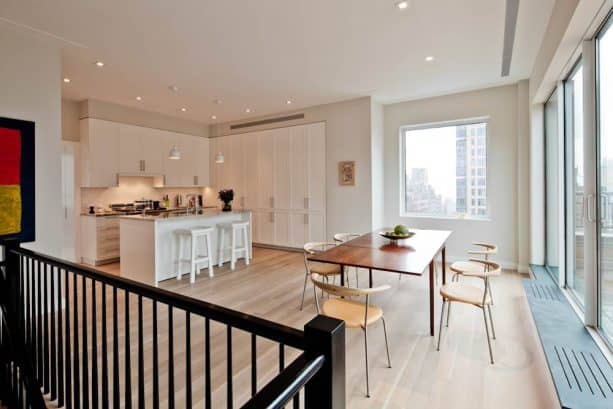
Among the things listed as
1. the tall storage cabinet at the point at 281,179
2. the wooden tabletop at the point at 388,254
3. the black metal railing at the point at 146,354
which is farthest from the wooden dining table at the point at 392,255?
the tall storage cabinet at the point at 281,179

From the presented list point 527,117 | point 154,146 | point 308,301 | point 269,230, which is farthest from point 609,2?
point 154,146

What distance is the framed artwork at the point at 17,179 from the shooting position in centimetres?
299

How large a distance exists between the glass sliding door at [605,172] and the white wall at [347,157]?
3310mm

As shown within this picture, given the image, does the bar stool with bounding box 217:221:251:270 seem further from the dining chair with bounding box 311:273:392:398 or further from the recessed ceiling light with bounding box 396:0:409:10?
the recessed ceiling light with bounding box 396:0:409:10

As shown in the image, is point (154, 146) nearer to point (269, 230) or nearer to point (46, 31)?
point (269, 230)

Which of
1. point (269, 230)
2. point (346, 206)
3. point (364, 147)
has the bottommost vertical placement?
point (269, 230)

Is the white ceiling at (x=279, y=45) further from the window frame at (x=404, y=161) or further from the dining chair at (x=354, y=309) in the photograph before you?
the dining chair at (x=354, y=309)

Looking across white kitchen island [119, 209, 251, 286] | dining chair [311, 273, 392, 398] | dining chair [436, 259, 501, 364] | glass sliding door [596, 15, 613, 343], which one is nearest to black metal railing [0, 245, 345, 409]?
dining chair [311, 273, 392, 398]

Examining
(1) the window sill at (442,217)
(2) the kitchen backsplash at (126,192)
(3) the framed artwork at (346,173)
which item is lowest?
(1) the window sill at (442,217)

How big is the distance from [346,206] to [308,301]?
2513 millimetres

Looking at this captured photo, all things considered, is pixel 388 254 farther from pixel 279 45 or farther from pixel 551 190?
pixel 551 190

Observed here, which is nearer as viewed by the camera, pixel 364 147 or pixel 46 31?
pixel 46 31

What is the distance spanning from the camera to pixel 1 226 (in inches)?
116

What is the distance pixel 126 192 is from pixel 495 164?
675 cm
